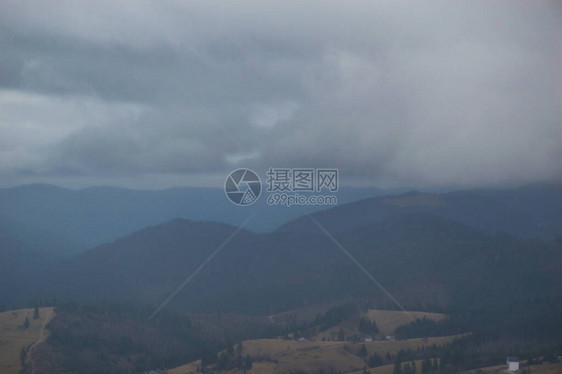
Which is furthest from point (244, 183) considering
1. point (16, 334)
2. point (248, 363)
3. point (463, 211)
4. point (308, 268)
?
point (463, 211)

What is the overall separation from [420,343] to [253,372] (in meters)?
12.9

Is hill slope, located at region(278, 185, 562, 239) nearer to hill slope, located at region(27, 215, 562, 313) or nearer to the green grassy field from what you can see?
hill slope, located at region(27, 215, 562, 313)

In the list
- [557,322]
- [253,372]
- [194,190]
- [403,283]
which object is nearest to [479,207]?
[403,283]

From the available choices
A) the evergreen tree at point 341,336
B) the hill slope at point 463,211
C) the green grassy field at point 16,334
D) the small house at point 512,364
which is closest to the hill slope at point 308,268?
the hill slope at point 463,211

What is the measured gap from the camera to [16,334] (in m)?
35.1

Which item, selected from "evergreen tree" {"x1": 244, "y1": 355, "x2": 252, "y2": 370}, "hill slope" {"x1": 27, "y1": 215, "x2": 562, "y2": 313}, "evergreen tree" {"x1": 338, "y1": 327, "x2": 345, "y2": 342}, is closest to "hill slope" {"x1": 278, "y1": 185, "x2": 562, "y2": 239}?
"hill slope" {"x1": 27, "y1": 215, "x2": 562, "y2": 313}

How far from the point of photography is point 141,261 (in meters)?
67.2

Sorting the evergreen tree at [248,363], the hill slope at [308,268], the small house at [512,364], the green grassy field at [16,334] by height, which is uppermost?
the hill slope at [308,268]

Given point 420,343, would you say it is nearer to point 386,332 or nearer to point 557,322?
point 386,332

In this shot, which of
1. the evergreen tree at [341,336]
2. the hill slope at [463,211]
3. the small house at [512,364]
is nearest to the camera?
the small house at [512,364]

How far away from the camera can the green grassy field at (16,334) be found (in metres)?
30.6

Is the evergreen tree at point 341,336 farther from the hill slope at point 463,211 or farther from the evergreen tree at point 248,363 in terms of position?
the hill slope at point 463,211

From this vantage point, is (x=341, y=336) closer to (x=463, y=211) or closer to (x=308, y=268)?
(x=308, y=268)

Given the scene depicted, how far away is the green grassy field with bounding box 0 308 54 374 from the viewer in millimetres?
30625
